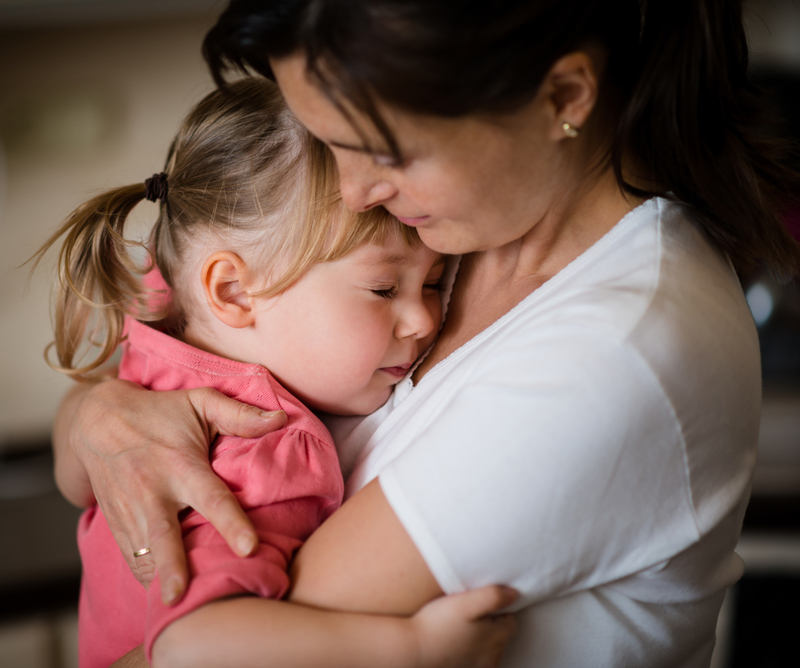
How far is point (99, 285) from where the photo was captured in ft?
3.72

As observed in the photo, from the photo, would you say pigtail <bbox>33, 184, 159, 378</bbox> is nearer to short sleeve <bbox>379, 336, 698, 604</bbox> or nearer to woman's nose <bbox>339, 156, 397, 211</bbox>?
woman's nose <bbox>339, 156, 397, 211</bbox>

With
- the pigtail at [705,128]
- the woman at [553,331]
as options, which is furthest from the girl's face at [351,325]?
the pigtail at [705,128]

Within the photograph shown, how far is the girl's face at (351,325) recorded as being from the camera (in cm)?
99

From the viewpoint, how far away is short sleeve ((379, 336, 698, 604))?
613mm

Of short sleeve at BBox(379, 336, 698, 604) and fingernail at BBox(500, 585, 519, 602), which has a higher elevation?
short sleeve at BBox(379, 336, 698, 604)

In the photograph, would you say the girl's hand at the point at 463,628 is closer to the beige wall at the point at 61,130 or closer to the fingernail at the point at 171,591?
the fingernail at the point at 171,591

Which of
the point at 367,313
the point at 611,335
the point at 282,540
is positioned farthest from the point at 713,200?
the point at 282,540

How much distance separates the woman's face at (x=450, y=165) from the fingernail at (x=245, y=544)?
0.43m

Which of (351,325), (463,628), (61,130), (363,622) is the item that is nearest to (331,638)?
(363,622)

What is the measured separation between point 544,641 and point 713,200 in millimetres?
567

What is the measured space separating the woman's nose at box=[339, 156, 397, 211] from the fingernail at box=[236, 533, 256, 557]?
1.41 feet

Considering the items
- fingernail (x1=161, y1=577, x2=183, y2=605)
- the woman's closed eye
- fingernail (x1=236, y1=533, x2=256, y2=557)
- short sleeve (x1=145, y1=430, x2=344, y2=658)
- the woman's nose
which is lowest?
short sleeve (x1=145, y1=430, x2=344, y2=658)

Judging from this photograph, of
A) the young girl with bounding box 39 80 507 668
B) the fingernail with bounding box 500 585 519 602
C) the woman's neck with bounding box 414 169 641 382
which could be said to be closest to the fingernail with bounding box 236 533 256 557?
the young girl with bounding box 39 80 507 668

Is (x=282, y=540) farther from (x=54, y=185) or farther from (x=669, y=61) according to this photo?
(x=54, y=185)
